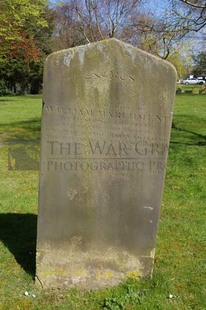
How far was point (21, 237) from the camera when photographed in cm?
486

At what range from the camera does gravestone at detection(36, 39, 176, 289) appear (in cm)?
336

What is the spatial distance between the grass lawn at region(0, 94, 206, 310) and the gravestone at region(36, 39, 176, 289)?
0.62 ft

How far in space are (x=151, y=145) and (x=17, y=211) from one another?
9.66ft

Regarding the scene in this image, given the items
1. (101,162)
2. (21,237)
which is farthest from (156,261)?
(21,237)

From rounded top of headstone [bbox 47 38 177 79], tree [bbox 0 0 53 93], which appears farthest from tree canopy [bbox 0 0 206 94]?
rounded top of headstone [bbox 47 38 177 79]

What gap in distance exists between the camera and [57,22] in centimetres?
4409

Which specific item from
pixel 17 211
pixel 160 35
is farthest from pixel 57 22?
pixel 17 211

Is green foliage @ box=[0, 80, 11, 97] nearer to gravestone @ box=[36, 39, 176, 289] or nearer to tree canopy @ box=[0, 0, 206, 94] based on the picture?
tree canopy @ box=[0, 0, 206, 94]

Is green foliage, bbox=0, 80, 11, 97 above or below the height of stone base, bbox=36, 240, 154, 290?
below

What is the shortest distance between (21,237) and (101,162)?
6.22ft

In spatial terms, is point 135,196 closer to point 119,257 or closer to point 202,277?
point 119,257

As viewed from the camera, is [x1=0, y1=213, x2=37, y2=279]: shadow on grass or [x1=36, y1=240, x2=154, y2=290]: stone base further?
[x1=0, y1=213, x2=37, y2=279]: shadow on grass

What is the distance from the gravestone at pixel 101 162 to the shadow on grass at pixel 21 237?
1.85 ft

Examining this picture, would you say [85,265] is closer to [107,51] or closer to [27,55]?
[107,51]
